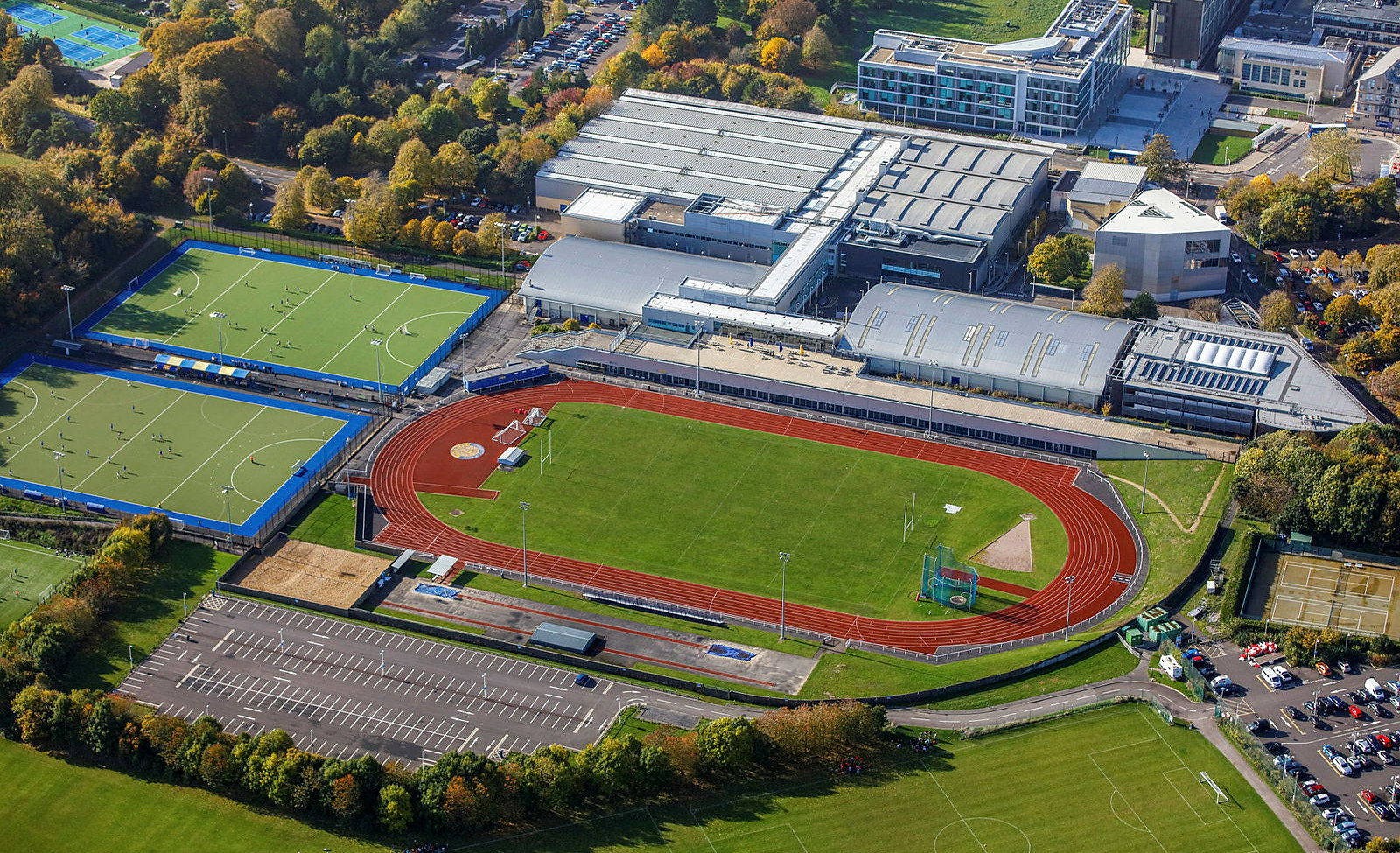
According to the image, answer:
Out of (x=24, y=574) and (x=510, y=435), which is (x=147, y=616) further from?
(x=510, y=435)

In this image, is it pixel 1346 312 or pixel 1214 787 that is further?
pixel 1346 312

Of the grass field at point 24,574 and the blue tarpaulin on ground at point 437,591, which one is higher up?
the blue tarpaulin on ground at point 437,591

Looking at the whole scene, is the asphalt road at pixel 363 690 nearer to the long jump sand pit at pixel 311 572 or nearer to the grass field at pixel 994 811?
the long jump sand pit at pixel 311 572

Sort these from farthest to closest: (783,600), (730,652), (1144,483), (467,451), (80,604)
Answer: (467,451) < (1144,483) < (783,600) < (80,604) < (730,652)

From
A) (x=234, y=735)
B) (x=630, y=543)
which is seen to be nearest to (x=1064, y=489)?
(x=630, y=543)

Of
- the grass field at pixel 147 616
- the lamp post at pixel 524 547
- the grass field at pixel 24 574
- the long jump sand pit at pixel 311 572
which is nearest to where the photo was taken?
the grass field at pixel 147 616

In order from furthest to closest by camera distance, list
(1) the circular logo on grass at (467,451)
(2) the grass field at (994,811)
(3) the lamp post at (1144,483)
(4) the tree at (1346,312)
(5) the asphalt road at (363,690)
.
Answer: (4) the tree at (1346,312), (1) the circular logo on grass at (467,451), (3) the lamp post at (1144,483), (5) the asphalt road at (363,690), (2) the grass field at (994,811)

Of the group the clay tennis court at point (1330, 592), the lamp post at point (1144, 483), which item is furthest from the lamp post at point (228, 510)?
the clay tennis court at point (1330, 592)

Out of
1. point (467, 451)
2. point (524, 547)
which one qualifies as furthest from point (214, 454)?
point (524, 547)
